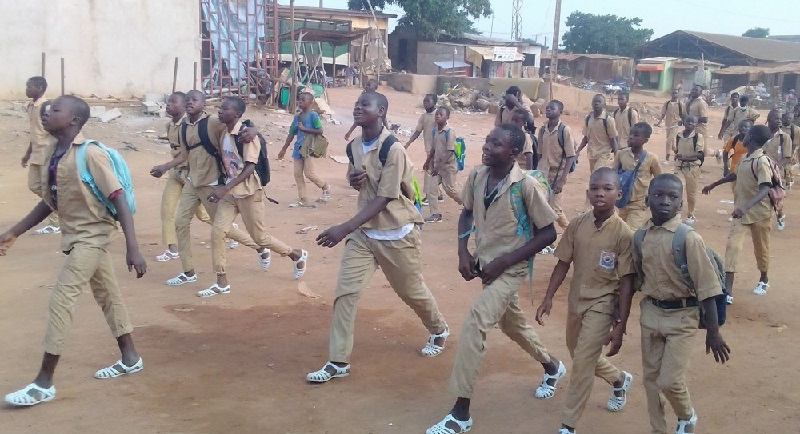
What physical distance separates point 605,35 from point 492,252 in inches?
2193

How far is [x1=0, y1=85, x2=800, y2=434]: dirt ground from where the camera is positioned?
4324 millimetres

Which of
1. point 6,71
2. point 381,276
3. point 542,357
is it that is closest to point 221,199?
point 381,276

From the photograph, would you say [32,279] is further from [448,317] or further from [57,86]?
[57,86]

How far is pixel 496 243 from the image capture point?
14.1 feet

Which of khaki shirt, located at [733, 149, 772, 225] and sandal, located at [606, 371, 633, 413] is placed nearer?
sandal, located at [606, 371, 633, 413]

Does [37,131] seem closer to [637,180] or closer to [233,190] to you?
[233,190]

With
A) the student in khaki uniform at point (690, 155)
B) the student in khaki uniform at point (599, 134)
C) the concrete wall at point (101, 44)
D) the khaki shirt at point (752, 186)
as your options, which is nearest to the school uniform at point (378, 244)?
the khaki shirt at point (752, 186)

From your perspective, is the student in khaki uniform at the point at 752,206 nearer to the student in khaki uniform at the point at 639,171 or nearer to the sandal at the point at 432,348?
the student in khaki uniform at the point at 639,171

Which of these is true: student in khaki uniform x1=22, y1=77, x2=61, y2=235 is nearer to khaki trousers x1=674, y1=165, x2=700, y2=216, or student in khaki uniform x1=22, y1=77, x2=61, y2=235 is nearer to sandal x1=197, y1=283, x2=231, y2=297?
sandal x1=197, y1=283, x2=231, y2=297

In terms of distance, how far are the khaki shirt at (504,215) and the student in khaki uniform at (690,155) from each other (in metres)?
7.23

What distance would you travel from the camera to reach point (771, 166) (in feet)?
21.6

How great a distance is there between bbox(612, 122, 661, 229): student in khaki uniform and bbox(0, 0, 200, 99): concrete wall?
15894 millimetres

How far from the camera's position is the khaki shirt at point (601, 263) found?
13.1 ft

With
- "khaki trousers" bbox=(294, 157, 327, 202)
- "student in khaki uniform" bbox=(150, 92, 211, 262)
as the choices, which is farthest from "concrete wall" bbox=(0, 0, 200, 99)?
"student in khaki uniform" bbox=(150, 92, 211, 262)
